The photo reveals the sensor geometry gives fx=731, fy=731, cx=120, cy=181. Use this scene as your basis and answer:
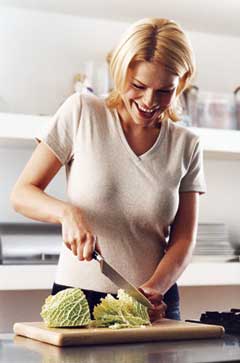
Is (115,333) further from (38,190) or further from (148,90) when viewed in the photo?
(148,90)

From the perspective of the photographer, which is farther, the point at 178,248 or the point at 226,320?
the point at 178,248

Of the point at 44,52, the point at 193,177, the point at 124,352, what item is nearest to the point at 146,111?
the point at 193,177

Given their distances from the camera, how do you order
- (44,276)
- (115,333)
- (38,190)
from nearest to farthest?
(115,333) < (38,190) < (44,276)

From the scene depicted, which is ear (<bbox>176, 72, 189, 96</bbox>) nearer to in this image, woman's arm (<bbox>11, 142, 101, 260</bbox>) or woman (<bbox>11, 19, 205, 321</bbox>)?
woman (<bbox>11, 19, 205, 321</bbox>)

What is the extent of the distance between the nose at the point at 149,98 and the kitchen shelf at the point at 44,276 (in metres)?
1.20

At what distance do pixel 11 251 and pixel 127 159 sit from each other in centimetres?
108

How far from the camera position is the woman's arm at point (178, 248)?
5.92ft

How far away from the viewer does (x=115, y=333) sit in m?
1.42

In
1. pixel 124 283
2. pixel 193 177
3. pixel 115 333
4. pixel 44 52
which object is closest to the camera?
pixel 115 333

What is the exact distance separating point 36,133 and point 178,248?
3.75 feet

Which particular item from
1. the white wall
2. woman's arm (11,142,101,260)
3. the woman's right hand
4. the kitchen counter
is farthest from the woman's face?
the white wall

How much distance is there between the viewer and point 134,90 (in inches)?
72.2

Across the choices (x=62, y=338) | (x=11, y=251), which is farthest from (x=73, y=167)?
(x=11, y=251)

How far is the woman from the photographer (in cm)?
181
